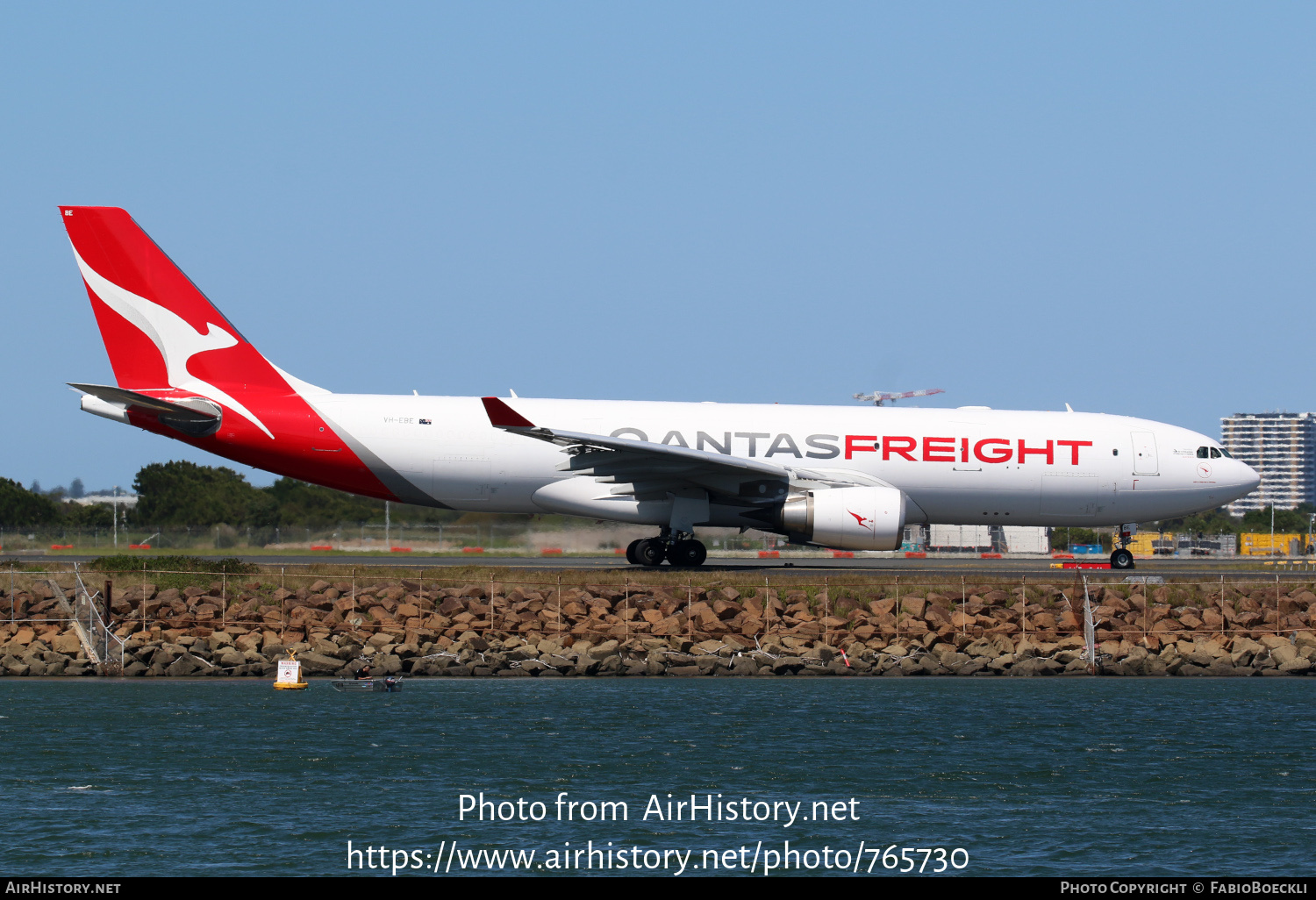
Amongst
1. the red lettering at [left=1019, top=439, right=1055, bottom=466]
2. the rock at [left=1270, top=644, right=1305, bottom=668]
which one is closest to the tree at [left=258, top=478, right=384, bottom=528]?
the red lettering at [left=1019, top=439, right=1055, bottom=466]

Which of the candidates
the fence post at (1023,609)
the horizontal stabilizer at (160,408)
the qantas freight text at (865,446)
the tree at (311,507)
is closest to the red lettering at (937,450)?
the qantas freight text at (865,446)

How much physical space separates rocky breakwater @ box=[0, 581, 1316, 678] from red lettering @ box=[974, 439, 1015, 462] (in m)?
3.51

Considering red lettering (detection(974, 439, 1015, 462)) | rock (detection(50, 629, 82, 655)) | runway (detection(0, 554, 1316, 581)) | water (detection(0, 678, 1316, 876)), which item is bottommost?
water (detection(0, 678, 1316, 876))

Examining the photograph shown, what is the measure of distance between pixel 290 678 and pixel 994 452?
1645 centimetres

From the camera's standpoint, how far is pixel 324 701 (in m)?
22.7

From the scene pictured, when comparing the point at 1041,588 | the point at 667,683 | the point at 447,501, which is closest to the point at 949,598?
the point at 1041,588

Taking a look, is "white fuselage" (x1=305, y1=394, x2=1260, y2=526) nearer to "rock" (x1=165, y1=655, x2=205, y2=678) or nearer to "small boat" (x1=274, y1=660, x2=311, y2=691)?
"rock" (x1=165, y1=655, x2=205, y2=678)

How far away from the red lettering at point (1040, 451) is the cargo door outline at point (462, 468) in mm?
12183

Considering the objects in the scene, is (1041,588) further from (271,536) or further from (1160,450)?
(271,536)

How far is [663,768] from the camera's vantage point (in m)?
17.9

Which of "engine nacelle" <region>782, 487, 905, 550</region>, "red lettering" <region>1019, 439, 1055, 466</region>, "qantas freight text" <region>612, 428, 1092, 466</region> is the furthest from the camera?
"red lettering" <region>1019, 439, 1055, 466</region>

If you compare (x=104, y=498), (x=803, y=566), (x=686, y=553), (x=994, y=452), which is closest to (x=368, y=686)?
(x=686, y=553)

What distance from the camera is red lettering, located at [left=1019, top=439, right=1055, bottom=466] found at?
31000 millimetres

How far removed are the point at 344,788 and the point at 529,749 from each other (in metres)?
3.00
